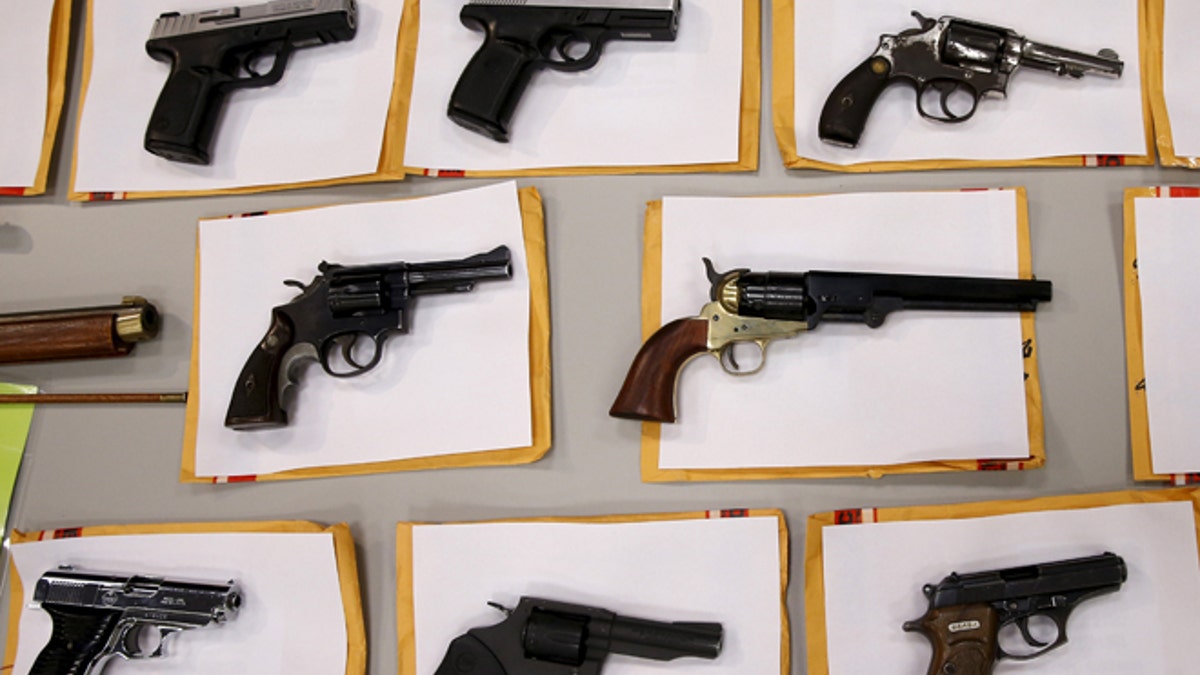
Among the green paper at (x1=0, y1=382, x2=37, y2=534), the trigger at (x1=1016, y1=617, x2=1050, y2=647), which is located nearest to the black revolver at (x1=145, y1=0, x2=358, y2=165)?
the green paper at (x1=0, y1=382, x2=37, y2=534)

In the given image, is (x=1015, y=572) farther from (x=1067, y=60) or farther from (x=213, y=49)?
(x=213, y=49)

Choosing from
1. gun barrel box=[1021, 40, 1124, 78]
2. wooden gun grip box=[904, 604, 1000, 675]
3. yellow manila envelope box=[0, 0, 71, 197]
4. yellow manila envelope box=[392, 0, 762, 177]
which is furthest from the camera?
yellow manila envelope box=[0, 0, 71, 197]

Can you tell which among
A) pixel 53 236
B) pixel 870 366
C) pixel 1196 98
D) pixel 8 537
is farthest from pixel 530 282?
pixel 1196 98

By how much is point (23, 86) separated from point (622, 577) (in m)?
1.60

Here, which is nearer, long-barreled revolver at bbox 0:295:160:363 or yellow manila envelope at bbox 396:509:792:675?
yellow manila envelope at bbox 396:509:792:675

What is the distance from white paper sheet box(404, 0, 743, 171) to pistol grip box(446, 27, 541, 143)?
46 mm

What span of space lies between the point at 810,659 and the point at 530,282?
32.4 inches

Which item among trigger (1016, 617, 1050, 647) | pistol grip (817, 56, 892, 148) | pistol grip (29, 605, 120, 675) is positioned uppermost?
pistol grip (817, 56, 892, 148)

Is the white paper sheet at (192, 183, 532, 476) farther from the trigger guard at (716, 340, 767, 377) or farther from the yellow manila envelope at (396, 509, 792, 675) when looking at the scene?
the trigger guard at (716, 340, 767, 377)

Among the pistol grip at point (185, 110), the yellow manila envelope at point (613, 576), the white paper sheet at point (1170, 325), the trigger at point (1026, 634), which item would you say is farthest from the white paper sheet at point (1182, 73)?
the pistol grip at point (185, 110)

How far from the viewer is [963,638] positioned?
1388 millimetres

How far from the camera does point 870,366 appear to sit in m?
1.48

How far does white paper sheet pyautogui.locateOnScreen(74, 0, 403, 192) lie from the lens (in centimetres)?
168

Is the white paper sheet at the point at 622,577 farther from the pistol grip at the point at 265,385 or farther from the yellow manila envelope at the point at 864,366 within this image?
the pistol grip at the point at 265,385
